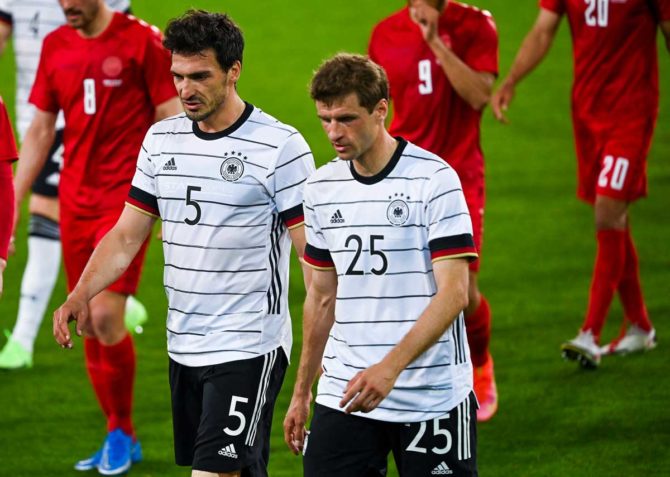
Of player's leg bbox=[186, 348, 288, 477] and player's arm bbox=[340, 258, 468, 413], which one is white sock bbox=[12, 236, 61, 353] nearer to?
player's leg bbox=[186, 348, 288, 477]

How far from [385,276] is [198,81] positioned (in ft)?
3.30

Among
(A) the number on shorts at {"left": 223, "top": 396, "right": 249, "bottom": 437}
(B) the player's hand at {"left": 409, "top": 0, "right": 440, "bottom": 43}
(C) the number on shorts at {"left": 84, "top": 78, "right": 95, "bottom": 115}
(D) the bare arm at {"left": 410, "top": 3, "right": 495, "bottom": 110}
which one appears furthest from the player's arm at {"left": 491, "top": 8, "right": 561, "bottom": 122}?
(A) the number on shorts at {"left": 223, "top": 396, "right": 249, "bottom": 437}

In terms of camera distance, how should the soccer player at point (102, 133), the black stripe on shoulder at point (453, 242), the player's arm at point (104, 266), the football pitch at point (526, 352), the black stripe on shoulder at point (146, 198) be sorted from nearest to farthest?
the black stripe on shoulder at point (453, 242) < the player's arm at point (104, 266) < the black stripe on shoulder at point (146, 198) < the soccer player at point (102, 133) < the football pitch at point (526, 352)

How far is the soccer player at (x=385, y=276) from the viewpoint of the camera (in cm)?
444

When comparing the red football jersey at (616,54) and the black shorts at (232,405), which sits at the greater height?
the red football jersey at (616,54)

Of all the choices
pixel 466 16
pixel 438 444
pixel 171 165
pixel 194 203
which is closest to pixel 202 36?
pixel 171 165

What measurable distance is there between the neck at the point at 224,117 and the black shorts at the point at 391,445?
104 cm

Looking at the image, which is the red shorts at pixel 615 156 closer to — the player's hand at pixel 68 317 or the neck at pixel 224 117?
the neck at pixel 224 117

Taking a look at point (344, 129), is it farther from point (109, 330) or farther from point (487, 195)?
Result: point (487, 195)

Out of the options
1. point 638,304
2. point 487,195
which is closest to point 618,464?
point 638,304

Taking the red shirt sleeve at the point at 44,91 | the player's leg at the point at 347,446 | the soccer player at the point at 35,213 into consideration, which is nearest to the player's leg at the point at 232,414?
the player's leg at the point at 347,446

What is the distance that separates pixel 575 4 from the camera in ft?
25.2

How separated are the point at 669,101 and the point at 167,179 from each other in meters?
9.91

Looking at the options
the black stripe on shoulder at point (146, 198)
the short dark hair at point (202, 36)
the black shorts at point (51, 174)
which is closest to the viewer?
the short dark hair at point (202, 36)
